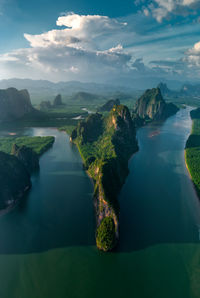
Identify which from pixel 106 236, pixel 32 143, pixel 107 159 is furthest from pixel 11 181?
pixel 32 143

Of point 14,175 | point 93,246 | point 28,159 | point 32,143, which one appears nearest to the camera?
point 93,246

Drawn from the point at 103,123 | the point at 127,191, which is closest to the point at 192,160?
the point at 127,191

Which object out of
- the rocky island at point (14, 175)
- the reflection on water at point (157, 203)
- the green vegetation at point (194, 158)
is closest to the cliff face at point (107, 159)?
the reflection on water at point (157, 203)

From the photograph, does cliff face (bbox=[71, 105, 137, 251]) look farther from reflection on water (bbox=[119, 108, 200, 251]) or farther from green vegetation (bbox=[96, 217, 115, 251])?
reflection on water (bbox=[119, 108, 200, 251])

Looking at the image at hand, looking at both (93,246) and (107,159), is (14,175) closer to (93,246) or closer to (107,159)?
(107,159)

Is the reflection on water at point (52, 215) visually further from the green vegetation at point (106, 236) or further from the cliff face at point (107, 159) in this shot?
the cliff face at point (107, 159)

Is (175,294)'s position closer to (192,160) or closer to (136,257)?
(136,257)

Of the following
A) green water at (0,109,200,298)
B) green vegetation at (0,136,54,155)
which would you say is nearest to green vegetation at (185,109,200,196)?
green water at (0,109,200,298)
